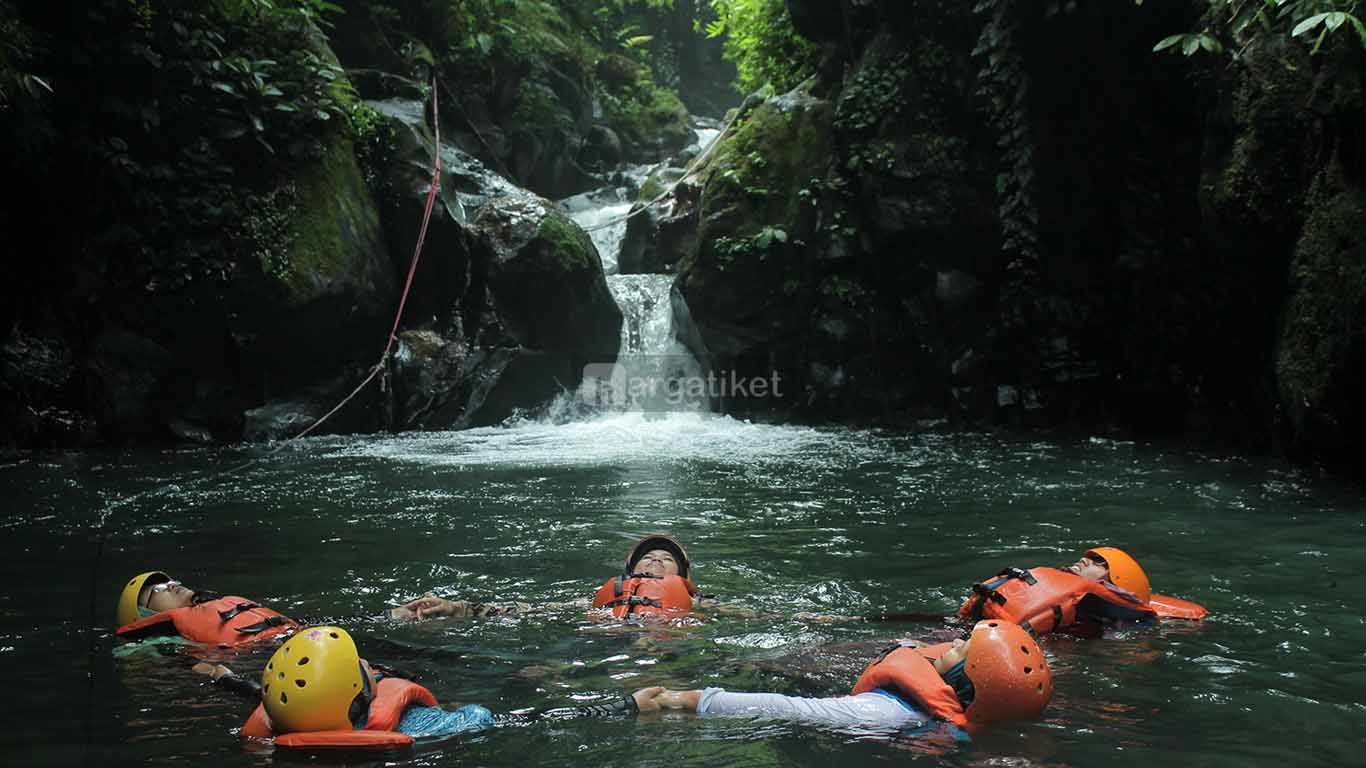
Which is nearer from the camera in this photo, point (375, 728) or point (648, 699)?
point (375, 728)

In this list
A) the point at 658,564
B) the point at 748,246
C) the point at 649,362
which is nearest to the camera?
the point at 658,564

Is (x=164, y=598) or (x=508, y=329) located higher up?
(x=508, y=329)

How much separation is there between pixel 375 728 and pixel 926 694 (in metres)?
1.93

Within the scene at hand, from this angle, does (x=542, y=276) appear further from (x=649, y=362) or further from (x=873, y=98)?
(x=873, y=98)

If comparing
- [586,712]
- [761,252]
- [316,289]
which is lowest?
[586,712]

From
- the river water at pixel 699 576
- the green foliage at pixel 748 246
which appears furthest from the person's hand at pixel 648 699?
the green foliage at pixel 748 246

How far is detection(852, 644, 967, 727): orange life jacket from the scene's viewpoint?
11.4 feet

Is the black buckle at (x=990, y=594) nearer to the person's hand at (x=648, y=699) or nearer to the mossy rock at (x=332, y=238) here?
the person's hand at (x=648, y=699)

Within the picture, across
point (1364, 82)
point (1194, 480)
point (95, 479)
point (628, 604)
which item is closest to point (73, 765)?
point (628, 604)

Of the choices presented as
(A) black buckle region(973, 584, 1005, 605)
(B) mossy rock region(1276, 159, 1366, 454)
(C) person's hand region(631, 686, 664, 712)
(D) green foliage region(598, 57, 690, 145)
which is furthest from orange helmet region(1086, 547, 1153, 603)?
(D) green foliage region(598, 57, 690, 145)

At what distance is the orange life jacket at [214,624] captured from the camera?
4.42m

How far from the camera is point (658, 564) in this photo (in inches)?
202

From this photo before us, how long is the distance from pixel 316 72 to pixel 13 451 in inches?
232

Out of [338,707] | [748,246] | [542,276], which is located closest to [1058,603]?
[338,707]
